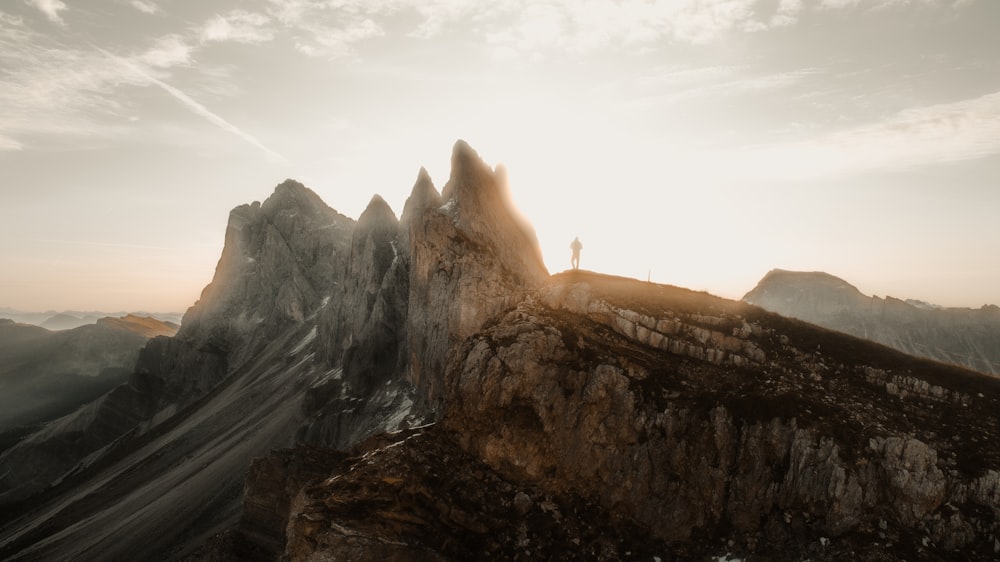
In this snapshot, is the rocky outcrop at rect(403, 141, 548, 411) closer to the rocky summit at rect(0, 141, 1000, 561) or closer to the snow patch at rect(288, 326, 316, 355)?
the rocky summit at rect(0, 141, 1000, 561)

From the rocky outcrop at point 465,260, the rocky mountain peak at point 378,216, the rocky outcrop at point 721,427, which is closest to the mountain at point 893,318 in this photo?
the rocky mountain peak at point 378,216

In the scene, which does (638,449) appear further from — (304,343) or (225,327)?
(225,327)

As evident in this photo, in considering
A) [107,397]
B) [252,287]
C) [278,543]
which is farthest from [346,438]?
[107,397]

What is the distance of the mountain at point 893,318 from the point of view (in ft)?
506

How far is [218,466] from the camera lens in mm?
86875

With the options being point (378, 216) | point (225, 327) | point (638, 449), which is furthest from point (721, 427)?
point (225, 327)

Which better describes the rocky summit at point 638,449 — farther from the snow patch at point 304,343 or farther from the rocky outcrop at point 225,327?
the rocky outcrop at point 225,327

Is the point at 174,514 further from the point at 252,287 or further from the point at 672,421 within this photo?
the point at 252,287

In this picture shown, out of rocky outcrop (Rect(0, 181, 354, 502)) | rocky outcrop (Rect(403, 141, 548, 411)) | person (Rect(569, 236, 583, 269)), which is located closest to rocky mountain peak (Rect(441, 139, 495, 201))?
rocky outcrop (Rect(403, 141, 548, 411))

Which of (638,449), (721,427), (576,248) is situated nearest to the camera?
(721,427)

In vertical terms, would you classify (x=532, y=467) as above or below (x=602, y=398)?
below

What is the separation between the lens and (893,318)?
16162cm

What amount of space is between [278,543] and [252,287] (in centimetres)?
12323

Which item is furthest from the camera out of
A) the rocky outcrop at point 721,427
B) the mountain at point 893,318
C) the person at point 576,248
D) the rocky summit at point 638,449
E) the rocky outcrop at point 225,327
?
the mountain at point 893,318
